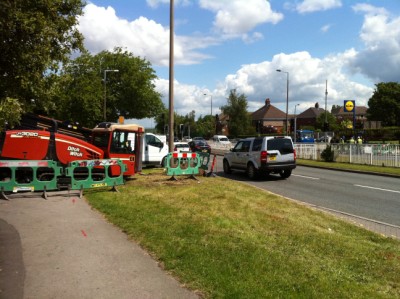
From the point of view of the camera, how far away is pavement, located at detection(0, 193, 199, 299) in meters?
4.46

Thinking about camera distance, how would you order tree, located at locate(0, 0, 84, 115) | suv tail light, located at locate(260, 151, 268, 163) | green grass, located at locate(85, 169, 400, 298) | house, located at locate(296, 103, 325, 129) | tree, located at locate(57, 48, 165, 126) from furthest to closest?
house, located at locate(296, 103, 325, 129)
tree, located at locate(57, 48, 165, 126)
suv tail light, located at locate(260, 151, 268, 163)
tree, located at locate(0, 0, 84, 115)
green grass, located at locate(85, 169, 400, 298)

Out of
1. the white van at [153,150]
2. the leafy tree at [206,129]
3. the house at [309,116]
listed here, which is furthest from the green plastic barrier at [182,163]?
the house at [309,116]

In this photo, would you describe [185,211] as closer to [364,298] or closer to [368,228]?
[368,228]

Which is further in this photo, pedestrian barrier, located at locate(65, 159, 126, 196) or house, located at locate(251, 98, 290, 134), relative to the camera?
house, located at locate(251, 98, 290, 134)

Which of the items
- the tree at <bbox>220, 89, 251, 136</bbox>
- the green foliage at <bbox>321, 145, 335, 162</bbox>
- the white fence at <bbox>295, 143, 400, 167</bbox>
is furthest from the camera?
the tree at <bbox>220, 89, 251, 136</bbox>

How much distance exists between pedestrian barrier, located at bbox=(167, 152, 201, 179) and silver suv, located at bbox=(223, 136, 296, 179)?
336 centimetres

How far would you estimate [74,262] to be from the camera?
5504 millimetres

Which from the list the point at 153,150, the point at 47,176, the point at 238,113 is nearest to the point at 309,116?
the point at 238,113

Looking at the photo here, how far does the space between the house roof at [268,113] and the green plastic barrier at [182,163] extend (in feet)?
319

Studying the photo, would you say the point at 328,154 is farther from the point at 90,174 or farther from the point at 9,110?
the point at 9,110

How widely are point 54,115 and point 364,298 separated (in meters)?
42.9

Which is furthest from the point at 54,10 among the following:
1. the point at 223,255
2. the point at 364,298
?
the point at 364,298

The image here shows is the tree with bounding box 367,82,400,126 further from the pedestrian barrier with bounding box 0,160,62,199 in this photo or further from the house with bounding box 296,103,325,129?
the pedestrian barrier with bounding box 0,160,62,199

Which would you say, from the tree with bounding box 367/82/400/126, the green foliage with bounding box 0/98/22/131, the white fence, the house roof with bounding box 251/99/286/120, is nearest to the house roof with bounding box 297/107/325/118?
the house roof with bounding box 251/99/286/120
